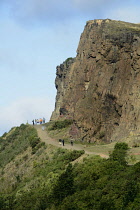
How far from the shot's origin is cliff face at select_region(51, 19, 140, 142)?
49.1 meters

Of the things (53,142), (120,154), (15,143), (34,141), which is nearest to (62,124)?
(34,141)

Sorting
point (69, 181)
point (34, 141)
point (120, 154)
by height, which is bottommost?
point (69, 181)

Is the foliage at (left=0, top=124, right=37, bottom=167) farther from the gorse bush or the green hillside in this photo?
A: the gorse bush

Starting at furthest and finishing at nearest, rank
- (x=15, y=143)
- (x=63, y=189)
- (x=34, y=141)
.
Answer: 1. (x=15, y=143)
2. (x=34, y=141)
3. (x=63, y=189)

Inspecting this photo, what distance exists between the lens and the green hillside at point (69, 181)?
27234mm

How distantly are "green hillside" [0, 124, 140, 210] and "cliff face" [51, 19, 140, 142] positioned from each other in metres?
6.30

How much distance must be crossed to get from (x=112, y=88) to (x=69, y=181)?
22.7 meters

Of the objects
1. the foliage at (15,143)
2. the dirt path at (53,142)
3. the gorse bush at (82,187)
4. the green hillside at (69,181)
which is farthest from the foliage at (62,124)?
the gorse bush at (82,187)

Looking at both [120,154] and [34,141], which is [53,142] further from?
[120,154]

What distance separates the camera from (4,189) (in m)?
45.2

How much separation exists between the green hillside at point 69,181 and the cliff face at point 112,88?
630 cm

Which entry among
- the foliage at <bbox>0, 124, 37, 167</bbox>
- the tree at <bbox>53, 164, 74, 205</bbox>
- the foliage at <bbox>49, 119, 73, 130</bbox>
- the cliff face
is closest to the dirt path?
the foliage at <bbox>0, 124, 37, 167</bbox>

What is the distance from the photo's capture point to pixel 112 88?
52.2m

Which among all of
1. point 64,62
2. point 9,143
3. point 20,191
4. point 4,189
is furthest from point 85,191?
point 64,62
